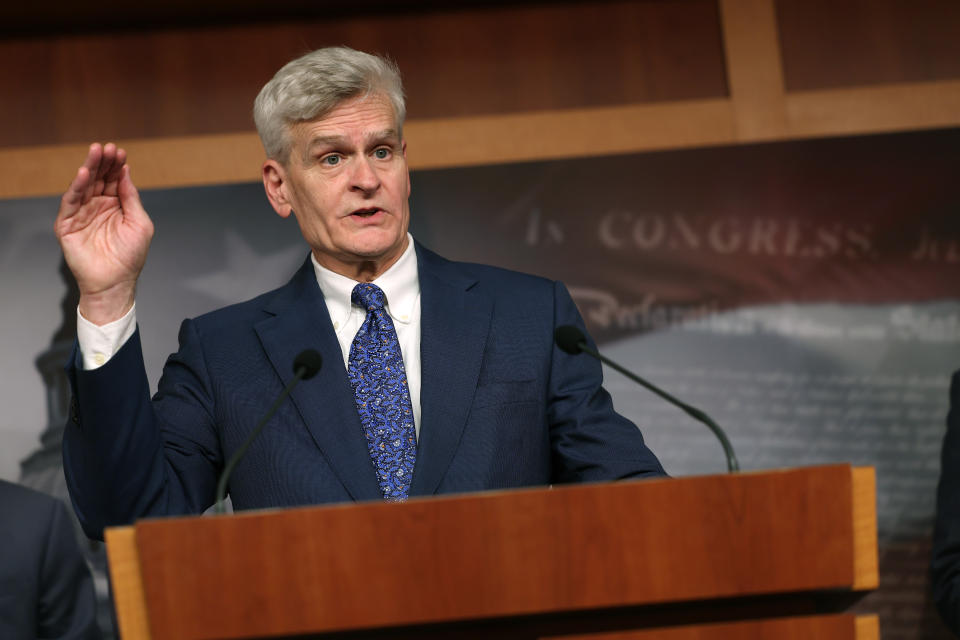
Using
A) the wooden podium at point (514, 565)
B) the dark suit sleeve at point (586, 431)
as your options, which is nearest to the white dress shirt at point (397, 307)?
the dark suit sleeve at point (586, 431)

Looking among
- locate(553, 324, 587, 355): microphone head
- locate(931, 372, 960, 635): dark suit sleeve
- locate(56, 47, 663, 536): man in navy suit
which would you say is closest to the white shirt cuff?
locate(56, 47, 663, 536): man in navy suit

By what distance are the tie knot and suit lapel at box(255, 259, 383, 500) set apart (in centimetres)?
6

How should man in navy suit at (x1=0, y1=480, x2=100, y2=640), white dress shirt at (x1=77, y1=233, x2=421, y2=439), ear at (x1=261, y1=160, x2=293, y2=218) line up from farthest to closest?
1. man in navy suit at (x1=0, y1=480, x2=100, y2=640)
2. ear at (x1=261, y1=160, x2=293, y2=218)
3. white dress shirt at (x1=77, y1=233, x2=421, y2=439)

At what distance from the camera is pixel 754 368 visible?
10.6 ft

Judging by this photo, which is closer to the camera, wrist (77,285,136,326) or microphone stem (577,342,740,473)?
microphone stem (577,342,740,473)

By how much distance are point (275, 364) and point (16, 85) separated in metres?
1.92

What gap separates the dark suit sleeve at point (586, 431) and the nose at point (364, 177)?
1.29 ft

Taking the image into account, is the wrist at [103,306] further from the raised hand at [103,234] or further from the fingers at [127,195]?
the fingers at [127,195]

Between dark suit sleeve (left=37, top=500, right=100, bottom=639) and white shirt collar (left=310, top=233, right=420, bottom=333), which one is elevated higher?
white shirt collar (left=310, top=233, right=420, bottom=333)

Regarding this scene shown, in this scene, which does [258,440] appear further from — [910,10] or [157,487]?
[910,10]

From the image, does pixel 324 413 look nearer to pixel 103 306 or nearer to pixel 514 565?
pixel 103 306

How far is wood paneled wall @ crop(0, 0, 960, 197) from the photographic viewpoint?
136 inches

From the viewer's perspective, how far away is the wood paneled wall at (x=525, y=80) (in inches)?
136

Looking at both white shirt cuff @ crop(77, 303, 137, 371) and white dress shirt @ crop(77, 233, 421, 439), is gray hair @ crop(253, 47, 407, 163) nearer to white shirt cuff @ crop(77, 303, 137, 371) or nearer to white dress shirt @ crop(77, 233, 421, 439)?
white dress shirt @ crop(77, 233, 421, 439)
